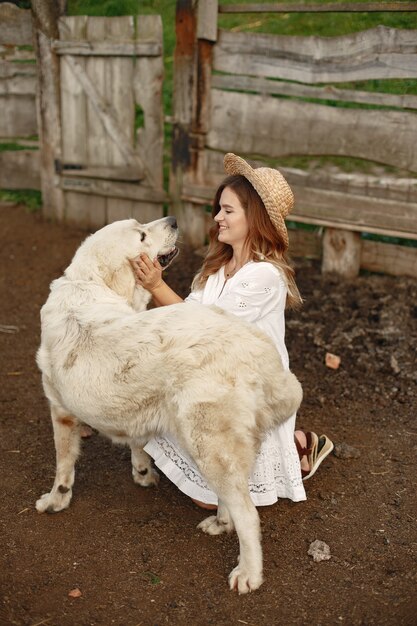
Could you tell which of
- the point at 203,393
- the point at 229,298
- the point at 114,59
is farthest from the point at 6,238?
the point at 203,393

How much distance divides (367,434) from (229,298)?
1639mm

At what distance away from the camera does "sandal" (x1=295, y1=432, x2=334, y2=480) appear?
4.08 metres

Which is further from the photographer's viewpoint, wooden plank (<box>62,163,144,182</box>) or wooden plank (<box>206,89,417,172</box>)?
wooden plank (<box>62,163,144,182</box>)

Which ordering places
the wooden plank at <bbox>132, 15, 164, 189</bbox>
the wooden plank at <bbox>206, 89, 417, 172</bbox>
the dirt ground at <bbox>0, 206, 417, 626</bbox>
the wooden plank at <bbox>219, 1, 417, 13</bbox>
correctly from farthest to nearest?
the wooden plank at <bbox>132, 15, 164, 189</bbox> → the wooden plank at <bbox>206, 89, 417, 172</bbox> → the wooden plank at <bbox>219, 1, 417, 13</bbox> → the dirt ground at <bbox>0, 206, 417, 626</bbox>

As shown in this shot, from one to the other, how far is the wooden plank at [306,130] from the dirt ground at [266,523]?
135 centimetres

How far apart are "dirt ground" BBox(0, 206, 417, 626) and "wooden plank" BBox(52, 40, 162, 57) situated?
11.0 ft

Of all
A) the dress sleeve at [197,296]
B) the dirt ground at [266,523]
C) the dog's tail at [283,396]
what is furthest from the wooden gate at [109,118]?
the dog's tail at [283,396]

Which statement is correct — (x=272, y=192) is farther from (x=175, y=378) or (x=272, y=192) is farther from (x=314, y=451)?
(x=314, y=451)

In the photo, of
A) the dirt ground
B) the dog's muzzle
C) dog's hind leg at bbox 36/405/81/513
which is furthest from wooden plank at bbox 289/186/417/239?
dog's hind leg at bbox 36/405/81/513

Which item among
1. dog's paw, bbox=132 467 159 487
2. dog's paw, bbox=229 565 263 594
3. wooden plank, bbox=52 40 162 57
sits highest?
wooden plank, bbox=52 40 162 57

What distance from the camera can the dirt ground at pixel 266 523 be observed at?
10.2 feet

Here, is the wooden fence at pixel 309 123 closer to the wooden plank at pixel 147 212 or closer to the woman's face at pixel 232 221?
the wooden plank at pixel 147 212

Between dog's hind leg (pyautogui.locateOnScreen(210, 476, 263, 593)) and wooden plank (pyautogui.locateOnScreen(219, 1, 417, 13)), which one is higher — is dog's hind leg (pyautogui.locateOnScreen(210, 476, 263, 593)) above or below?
below

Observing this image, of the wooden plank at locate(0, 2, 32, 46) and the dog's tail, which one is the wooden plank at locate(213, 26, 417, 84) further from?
the dog's tail
